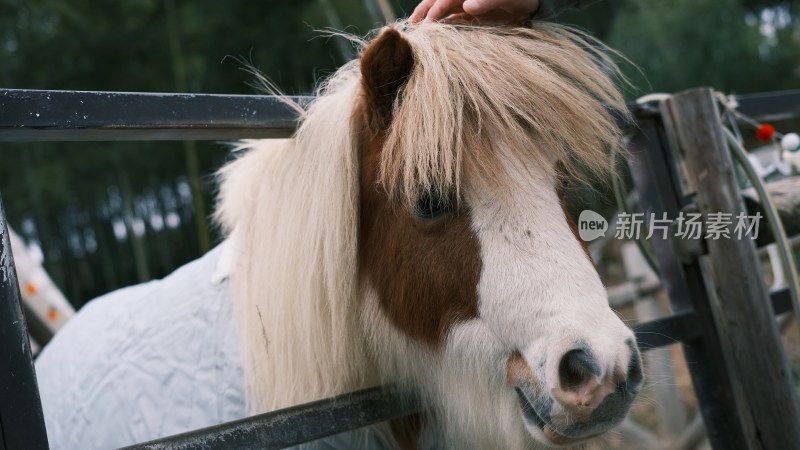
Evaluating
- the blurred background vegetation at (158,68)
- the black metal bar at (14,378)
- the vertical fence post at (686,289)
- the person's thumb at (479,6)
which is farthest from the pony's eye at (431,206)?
the blurred background vegetation at (158,68)

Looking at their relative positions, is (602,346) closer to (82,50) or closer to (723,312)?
(723,312)

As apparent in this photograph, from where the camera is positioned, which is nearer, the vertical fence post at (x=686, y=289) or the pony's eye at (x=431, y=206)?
the pony's eye at (x=431, y=206)

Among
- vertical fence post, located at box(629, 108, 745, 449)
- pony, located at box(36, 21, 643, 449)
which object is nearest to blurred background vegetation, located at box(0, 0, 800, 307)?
pony, located at box(36, 21, 643, 449)

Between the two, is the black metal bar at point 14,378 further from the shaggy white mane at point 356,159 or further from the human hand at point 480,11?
the human hand at point 480,11

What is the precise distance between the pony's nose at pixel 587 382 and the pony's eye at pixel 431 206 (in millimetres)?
297

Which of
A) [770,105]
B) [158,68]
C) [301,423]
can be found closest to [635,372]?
[301,423]

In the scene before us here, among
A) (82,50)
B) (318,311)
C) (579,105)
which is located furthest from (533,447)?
(82,50)

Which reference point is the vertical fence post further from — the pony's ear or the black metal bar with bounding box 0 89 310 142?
the black metal bar with bounding box 0 89 310 142

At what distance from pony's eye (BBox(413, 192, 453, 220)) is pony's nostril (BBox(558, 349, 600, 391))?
294 mm

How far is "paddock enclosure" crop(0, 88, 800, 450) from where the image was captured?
3.25ft

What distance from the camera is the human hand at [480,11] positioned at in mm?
1260

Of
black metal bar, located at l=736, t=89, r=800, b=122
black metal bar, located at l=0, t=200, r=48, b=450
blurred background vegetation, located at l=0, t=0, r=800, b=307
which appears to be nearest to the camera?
black metal bar, located at l=0, t=200, r=48, b=450

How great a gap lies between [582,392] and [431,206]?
1.16 ft

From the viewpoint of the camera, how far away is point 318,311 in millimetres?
1183
